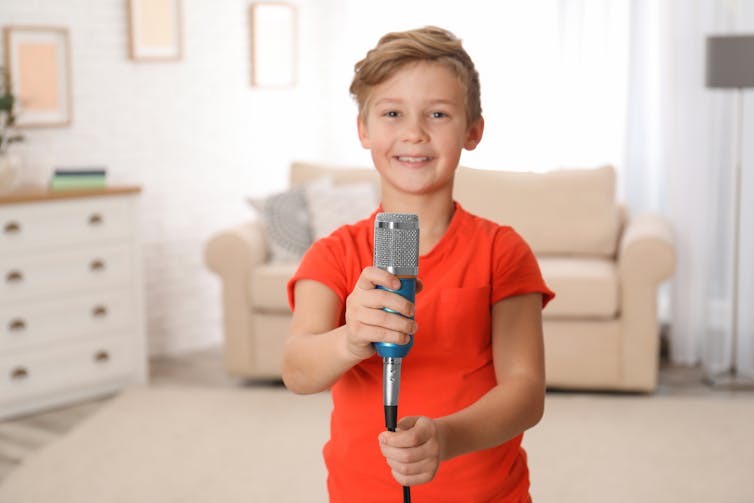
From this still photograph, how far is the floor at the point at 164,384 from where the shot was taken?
3354 millimetres

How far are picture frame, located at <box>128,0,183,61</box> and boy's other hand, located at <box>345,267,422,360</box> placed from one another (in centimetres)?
370

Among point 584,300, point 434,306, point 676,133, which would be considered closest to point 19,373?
point 584,300

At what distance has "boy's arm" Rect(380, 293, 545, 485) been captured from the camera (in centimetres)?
89

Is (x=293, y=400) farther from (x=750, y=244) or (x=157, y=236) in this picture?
(x=750, y=244)

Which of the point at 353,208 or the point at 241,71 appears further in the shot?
the point at 241,71

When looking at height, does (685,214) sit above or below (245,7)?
below

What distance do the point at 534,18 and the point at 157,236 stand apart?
2.06 m

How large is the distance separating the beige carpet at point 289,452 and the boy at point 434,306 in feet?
5.95

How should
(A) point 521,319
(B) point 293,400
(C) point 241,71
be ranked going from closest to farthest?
(A) point 521,319, (B) point 293,400, (C) point 241,71

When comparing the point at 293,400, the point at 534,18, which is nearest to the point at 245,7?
the point at 534,18

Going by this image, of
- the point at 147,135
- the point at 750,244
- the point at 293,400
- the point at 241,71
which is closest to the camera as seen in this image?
the point at 293,400

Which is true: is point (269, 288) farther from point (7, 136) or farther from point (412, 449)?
point (412, 449)

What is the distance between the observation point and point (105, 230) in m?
3.85

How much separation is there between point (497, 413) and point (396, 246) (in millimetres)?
264
